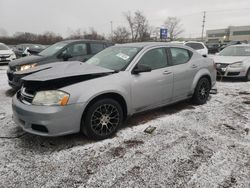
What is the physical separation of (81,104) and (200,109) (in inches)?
115

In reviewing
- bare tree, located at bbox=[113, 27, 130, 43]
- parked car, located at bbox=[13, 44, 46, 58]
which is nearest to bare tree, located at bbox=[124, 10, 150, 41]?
bare tree, located at bbox=[113, 27, 130, 43]

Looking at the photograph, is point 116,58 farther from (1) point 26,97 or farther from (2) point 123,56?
(1) point 26,97

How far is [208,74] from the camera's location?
4.89 metres

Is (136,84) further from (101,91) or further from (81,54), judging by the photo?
(81,54)

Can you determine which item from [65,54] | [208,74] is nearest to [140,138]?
[208,74]

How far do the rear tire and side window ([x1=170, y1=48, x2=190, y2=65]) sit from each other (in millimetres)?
687

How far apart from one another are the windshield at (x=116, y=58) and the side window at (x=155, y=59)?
0.20 metres

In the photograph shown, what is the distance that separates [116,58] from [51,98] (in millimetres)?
1510

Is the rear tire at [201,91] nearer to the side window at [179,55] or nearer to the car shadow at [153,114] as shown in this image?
the car shadow at [153,114]

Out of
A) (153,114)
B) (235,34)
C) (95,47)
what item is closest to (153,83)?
(153,114)

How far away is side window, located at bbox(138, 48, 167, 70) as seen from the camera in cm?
369

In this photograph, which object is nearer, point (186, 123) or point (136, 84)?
point (136, 84)

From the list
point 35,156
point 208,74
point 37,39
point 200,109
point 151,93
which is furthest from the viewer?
point 37,39

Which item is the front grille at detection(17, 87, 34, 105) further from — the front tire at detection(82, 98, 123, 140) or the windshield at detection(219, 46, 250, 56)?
the windshield at detection(219, 46, 250, 56)
